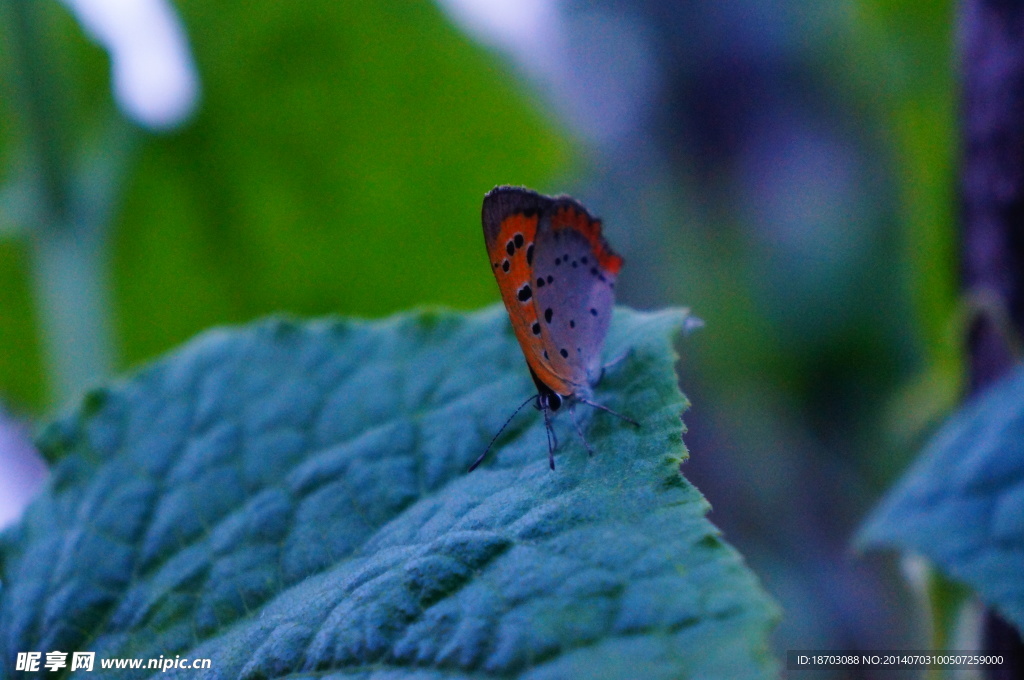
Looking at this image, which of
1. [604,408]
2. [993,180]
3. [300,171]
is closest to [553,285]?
[604,408]

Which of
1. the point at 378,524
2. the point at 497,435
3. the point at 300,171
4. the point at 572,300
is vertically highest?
the point at 300,171

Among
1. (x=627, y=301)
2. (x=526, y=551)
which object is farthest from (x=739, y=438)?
(x=526, y=551)

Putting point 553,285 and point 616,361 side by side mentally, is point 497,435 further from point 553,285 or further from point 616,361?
point 553,285

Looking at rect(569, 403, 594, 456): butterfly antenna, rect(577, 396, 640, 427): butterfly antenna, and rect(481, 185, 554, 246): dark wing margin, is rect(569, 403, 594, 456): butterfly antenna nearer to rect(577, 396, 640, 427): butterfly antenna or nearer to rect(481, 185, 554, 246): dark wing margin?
rect(577, 396, 640, 427): butterfly antenna

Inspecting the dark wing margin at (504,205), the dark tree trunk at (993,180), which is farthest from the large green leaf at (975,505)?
the dark wing margin at (504,205)

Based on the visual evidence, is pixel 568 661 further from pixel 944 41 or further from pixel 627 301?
pixel 627 301

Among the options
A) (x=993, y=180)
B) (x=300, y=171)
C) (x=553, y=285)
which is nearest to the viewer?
(x=553, y=285)

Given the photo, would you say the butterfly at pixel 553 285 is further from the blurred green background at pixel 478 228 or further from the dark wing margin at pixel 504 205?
the blurred green background at pixel 478 228
